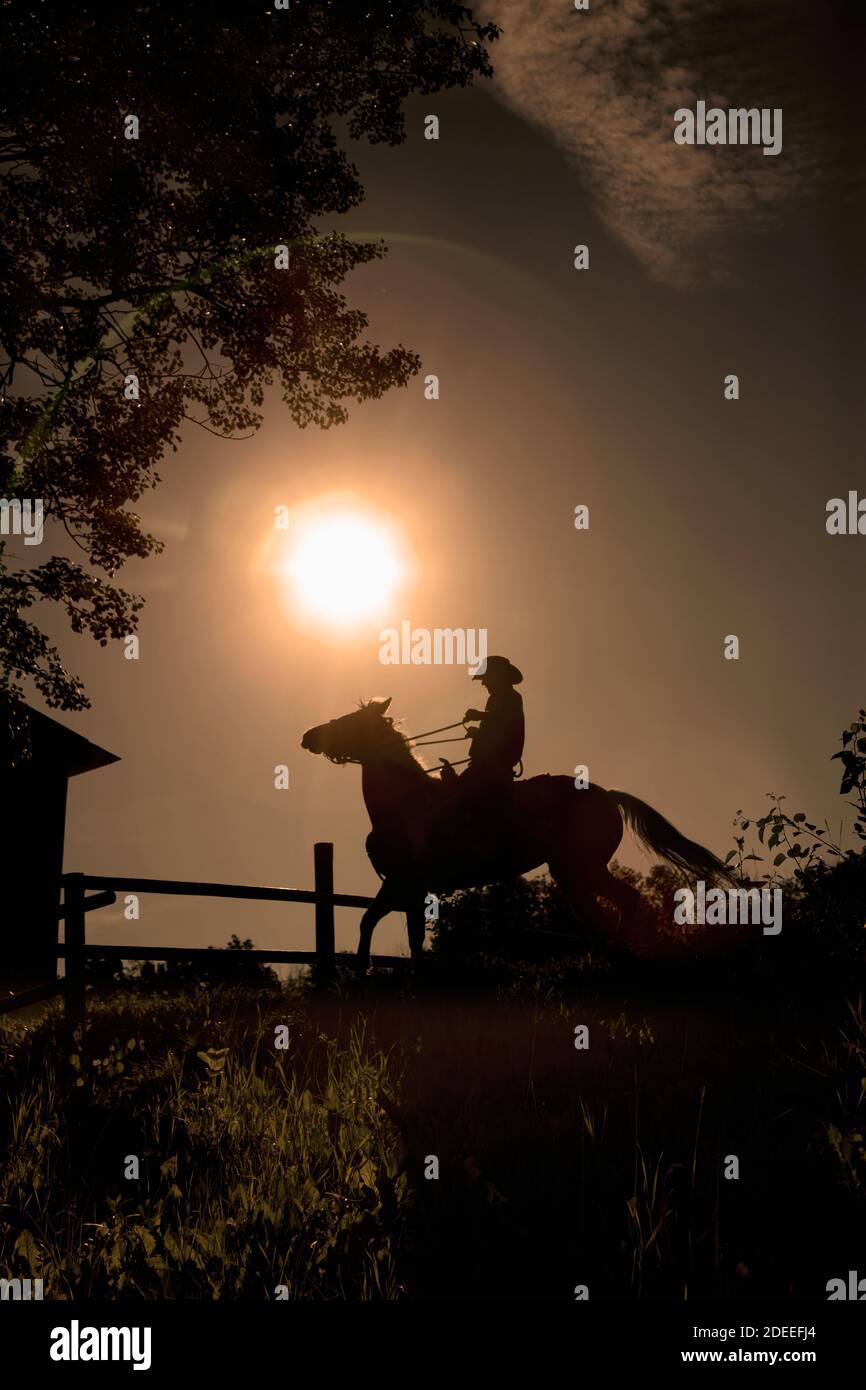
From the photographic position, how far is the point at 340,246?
11.8m

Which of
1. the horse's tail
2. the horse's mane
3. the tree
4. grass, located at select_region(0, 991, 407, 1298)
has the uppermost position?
the tree

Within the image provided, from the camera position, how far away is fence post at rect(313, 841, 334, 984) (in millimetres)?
10320

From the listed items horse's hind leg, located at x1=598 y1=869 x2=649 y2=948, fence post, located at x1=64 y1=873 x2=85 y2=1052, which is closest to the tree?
fence post, located at x1=64 y1=873 x2=85 y2=1052

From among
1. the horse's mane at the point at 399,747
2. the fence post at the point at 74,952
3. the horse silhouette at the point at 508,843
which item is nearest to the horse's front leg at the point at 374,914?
the horse silhouette at the point at 508,843

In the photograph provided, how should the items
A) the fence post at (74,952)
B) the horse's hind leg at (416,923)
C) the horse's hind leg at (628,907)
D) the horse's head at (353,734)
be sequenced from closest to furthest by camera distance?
1. the fence post at (74,952)
2. the horse's hind leg at (628,907)
3. the horse's hind leg at (416,923)
4. the horse's head at (353,734)

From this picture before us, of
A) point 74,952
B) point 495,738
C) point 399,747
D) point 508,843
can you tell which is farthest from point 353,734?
point 74,952

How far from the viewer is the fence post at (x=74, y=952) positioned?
7.87 m

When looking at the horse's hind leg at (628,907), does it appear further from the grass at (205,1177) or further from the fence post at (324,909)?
the grass at (205,1177)

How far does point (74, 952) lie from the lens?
8.25 metres

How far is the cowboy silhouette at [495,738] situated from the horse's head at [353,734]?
1.27 meters

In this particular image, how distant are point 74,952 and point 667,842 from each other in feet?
19.7

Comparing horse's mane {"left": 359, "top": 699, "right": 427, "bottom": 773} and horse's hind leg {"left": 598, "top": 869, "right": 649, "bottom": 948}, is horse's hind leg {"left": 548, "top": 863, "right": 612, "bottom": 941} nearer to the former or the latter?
horse's hind leg {"left": 598, "top": 869, "right": 649, "bottom": 948}

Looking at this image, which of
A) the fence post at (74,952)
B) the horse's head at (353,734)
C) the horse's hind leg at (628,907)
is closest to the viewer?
the fence post at (74,952)

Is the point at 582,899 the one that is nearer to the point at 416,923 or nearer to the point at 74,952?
the point at 416,923
